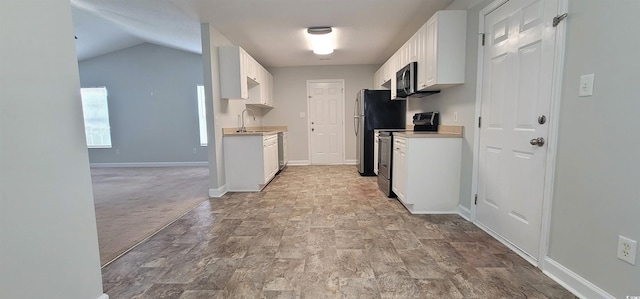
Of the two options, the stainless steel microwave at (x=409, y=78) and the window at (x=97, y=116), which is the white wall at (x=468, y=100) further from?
the window at (x=97, y=116)

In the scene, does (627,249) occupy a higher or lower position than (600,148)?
lower

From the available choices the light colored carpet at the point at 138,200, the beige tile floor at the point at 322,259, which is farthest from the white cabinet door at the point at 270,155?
the beige tile floor at the point at 322,259

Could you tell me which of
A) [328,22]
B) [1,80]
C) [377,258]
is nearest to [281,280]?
[377,258]

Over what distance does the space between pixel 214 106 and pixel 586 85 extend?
12.0ft

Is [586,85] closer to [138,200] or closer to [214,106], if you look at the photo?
[214,106]

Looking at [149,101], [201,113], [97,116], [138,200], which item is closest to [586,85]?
[138,200]

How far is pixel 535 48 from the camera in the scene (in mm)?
1791

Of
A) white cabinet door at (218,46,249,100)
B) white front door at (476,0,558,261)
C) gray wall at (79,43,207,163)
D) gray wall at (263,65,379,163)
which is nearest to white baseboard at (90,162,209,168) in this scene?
gray wall at (79,43,207,163)

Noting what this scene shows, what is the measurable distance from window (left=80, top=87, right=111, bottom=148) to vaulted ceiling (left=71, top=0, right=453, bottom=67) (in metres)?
1.33

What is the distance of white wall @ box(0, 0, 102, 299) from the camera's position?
0.99 m

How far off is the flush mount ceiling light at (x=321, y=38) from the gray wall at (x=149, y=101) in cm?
343

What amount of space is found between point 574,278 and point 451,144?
1491 mm

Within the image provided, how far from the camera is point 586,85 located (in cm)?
143

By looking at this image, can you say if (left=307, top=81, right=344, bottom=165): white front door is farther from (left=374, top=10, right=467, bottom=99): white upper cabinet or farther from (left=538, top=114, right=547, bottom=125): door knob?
(left=538, top=114, right=547, bottom=125): door knob
